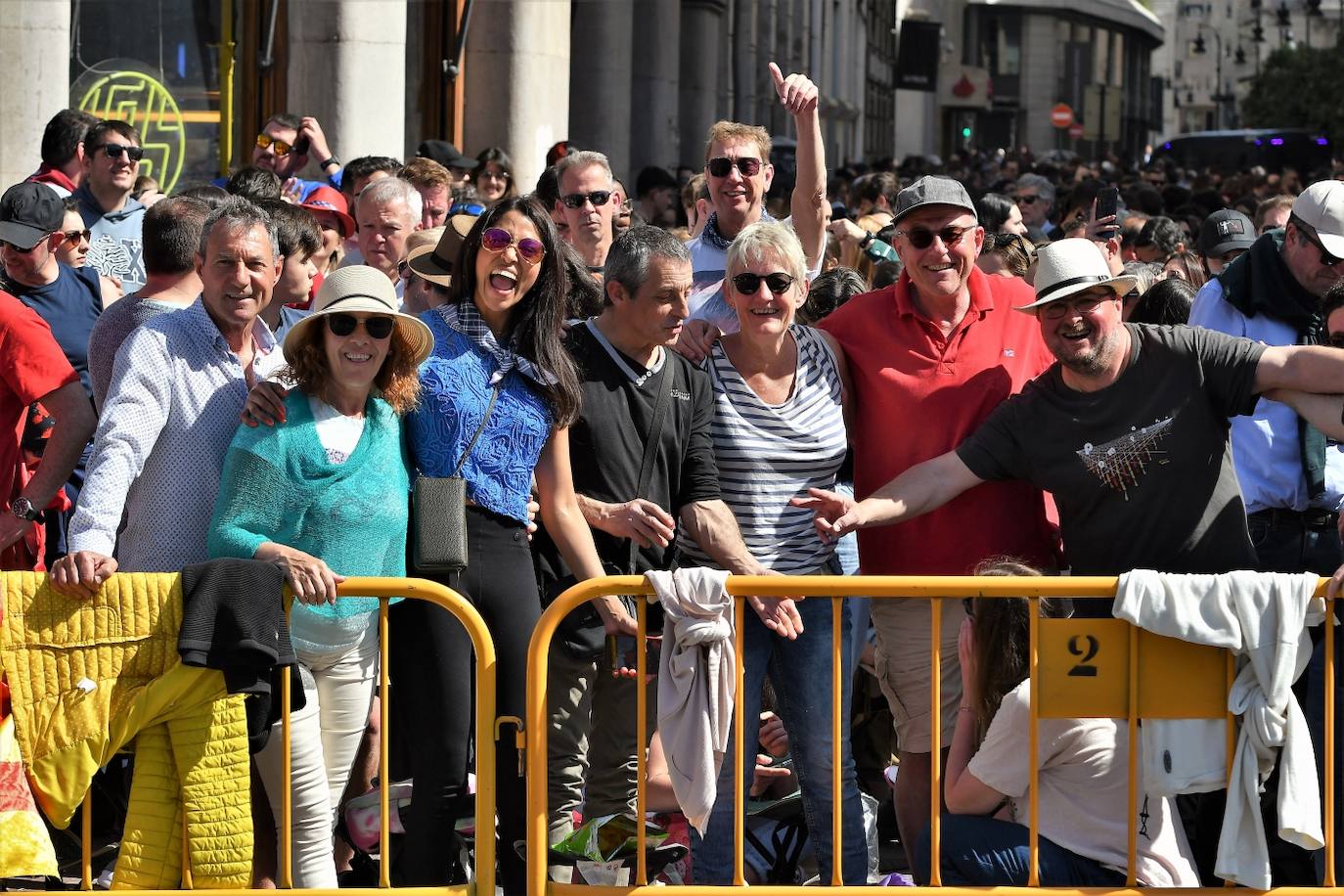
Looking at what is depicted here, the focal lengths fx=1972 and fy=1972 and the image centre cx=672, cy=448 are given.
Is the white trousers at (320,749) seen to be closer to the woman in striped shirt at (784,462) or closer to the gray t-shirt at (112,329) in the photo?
the woman in striped shirt at (784,462)

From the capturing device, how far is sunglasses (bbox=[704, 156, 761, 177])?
7.53 metres

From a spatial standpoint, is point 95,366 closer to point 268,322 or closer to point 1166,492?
point 268,322

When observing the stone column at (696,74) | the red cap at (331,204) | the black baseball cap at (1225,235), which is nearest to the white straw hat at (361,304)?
the red cap at (331,204)

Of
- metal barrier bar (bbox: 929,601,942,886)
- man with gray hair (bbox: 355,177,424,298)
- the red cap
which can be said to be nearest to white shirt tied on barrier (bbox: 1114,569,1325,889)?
metal barrier bar (bbox: 929,601,942,886)

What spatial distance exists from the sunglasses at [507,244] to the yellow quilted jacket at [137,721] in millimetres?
1321

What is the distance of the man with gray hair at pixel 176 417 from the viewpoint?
5.23 metres

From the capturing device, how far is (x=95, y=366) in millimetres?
6215

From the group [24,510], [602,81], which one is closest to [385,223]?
[24,510]

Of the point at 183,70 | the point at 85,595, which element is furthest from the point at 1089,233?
the point at 183,70

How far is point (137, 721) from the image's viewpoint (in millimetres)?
5051

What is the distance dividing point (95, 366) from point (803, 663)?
94.9 inches

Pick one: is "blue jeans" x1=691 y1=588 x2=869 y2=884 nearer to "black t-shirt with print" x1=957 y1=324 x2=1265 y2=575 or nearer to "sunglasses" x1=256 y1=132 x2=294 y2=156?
"black t-shirt with print" x1=957 y1=324 x2=1265 y2=575

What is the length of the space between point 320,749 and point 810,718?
1439mm

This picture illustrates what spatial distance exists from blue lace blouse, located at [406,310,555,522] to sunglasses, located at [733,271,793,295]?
713 mm
